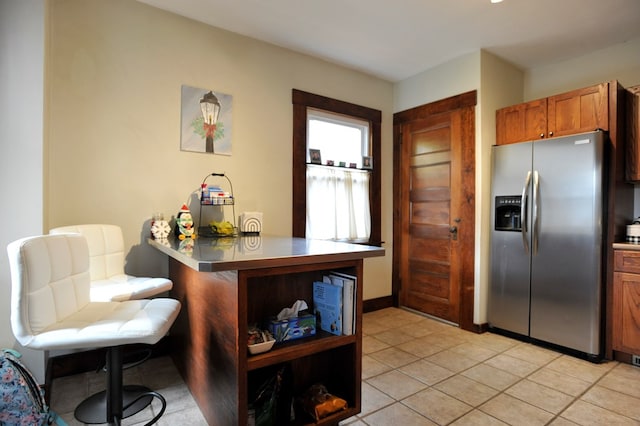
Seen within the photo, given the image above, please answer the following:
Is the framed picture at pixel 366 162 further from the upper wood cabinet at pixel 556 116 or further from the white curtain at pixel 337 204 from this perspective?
the upper wood cabinet at pixel 556 116

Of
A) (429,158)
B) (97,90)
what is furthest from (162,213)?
(429,158)

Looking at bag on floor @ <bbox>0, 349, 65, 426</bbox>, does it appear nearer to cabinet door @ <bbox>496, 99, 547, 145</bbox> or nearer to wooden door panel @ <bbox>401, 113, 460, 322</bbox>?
wooden door panel @ <bbox>401, 113, 460, 322</bbox>

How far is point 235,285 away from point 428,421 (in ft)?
4.52

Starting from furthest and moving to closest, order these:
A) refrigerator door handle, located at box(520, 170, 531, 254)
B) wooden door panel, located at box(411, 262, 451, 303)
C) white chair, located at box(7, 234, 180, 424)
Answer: wooden door panel, located at box(411, 262, 451, 303), refrigerator door handle, located at box(520, 170, 531, 254), white chair, located at box(7, 234, 180, 424)

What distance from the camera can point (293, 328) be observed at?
166 cm

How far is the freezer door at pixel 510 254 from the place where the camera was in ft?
10.1

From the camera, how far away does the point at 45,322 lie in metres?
1.38

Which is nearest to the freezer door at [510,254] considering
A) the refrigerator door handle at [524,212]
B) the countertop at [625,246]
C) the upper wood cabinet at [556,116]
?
the refrigerator door handle at [524,212]

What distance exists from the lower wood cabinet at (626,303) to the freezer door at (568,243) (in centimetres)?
14

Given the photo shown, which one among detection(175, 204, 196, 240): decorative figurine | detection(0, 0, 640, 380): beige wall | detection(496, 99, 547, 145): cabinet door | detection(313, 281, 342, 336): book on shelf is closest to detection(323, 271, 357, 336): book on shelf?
detection(313, 281, 342, 336): book on shelf

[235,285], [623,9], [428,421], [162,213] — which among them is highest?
[623,9]

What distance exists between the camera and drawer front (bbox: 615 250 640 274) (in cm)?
263

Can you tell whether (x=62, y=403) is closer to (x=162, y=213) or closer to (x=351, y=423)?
(x=162, y=213)

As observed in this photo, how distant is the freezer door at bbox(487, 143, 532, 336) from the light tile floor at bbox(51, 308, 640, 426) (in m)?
0.27
